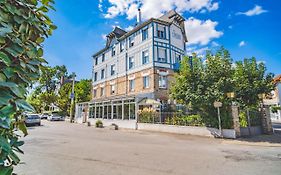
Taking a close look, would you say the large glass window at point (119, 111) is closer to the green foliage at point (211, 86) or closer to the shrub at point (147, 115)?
the shrub at point (147, 115)

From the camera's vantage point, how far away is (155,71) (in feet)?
67.8

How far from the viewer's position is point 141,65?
22.3 m

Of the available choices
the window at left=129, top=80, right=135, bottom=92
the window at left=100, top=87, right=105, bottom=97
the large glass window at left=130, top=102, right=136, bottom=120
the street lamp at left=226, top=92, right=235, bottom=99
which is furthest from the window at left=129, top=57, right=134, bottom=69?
the street lamp at left=226, top=92, right=235, bottom=99

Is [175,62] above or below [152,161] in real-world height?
above

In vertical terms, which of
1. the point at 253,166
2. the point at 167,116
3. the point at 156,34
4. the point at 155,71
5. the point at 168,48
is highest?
the point at 156,34

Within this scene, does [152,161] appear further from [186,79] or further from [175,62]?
[175,62]

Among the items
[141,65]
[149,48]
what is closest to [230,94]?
[149,48]

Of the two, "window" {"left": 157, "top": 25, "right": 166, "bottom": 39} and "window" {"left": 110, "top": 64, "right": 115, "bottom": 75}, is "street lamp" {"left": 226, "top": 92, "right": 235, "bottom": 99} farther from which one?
"window" {"left": 110, "top": 64, "right": 115, "bottom": 75}

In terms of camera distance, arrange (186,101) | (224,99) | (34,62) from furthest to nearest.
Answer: (186,101)
(224,99)
(34,62)

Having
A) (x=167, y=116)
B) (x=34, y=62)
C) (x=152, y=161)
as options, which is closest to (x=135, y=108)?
(x=167, y=116)

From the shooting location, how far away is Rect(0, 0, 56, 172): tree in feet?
4.01

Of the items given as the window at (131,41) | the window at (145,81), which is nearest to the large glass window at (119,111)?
the window at (145,81)

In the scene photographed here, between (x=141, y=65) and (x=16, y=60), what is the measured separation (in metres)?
21.0

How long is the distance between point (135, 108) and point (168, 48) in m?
8.00
